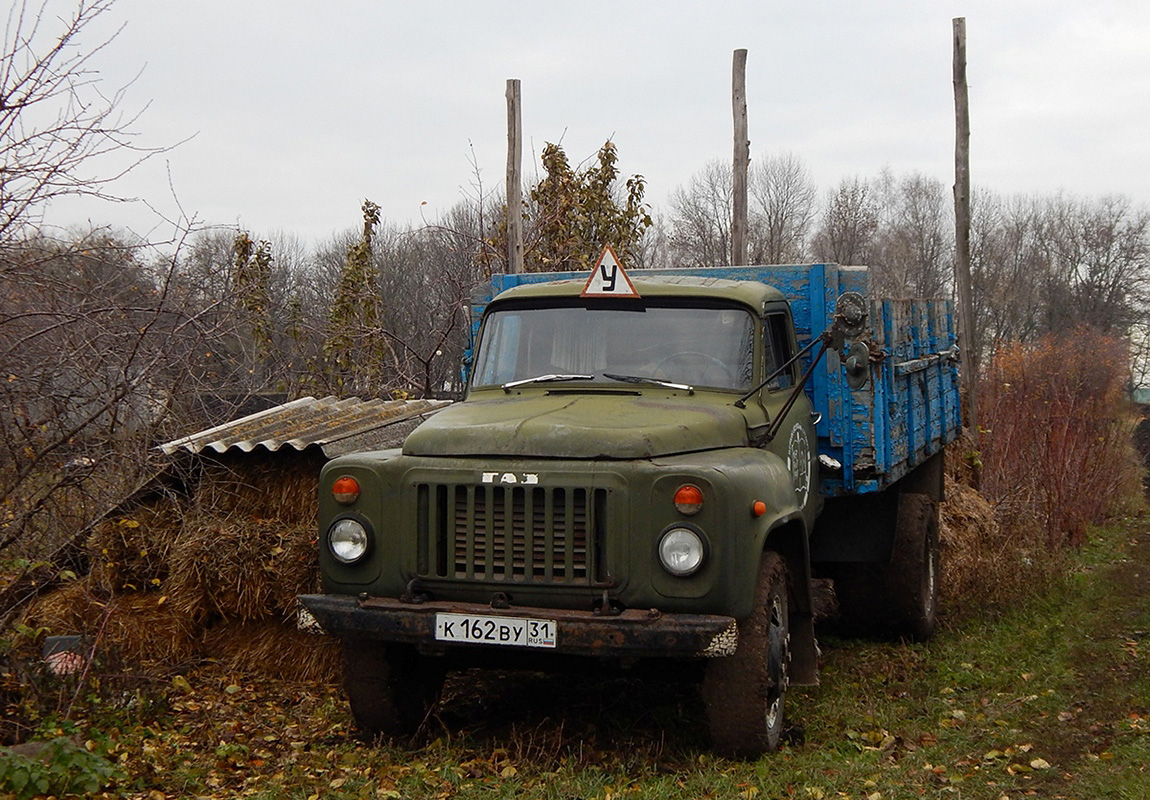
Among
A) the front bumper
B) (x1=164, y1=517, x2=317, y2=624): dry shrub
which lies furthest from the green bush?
(x1=164, y1=517, x2=317, y2=624): dry shrub

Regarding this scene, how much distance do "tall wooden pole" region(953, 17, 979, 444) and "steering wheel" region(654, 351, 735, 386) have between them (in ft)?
28.5

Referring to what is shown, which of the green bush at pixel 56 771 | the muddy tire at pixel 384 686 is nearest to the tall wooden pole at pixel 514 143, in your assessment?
the muddy tire at pixel 384 686

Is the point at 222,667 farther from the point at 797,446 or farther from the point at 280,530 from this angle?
the point at 797,446

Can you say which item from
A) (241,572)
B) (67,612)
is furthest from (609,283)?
(67,612)

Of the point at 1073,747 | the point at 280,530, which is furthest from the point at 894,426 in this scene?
the point at 280,530

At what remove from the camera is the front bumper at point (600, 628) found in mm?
5195

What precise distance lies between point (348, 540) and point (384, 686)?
2.46 ft

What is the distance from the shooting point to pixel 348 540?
5754 mm

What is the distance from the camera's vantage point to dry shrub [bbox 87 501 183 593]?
7.57 m

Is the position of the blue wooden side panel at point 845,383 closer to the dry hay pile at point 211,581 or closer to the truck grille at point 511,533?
the dry hay pile at point 211,581

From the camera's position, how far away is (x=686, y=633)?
5180mm

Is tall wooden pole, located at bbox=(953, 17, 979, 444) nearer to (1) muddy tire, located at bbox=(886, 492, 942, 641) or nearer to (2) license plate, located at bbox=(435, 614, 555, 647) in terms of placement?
(1) muddy tire, located at bbox=(886, 492, 942, 641)

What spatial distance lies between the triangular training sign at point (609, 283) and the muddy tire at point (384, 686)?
2099 mm

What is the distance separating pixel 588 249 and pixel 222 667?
29.7ft
